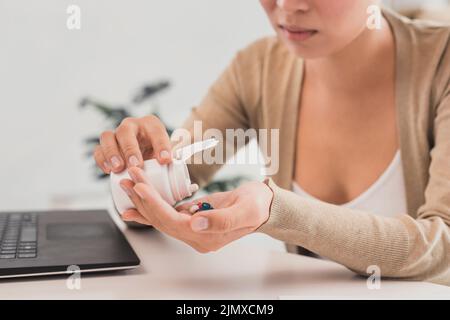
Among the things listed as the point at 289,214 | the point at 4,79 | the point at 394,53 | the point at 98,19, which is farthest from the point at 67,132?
the point at 289,214

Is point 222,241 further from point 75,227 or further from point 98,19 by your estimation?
point 98,19

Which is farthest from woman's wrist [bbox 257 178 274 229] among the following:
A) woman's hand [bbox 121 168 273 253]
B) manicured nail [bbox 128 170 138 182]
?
manicured nail [bbox 128 170 138 182]

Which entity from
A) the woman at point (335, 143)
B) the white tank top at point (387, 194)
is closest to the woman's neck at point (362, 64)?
the woman at point (335, 143)

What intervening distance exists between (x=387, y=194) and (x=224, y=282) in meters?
0.36

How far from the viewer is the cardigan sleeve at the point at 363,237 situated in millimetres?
600

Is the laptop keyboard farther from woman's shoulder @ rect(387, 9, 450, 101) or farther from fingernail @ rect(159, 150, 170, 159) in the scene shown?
woman's shoulder @ rect(387, 9, 450, 101)

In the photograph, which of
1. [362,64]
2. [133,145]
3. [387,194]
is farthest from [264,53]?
[133,145]

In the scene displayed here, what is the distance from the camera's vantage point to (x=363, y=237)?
629mm

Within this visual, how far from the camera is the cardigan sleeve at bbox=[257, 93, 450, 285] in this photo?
0.60 metres

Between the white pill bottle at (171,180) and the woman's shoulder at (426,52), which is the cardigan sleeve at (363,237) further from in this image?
the woman's shoulder at (426,52)

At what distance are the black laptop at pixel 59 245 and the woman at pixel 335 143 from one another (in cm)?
8
